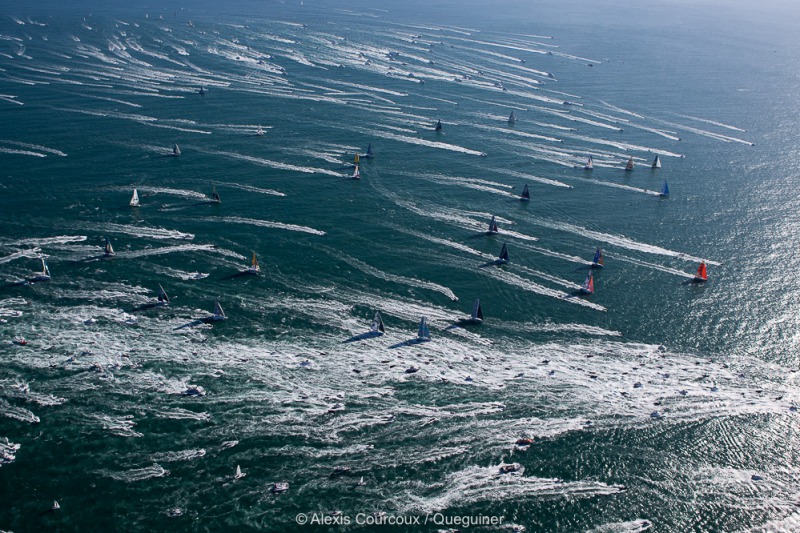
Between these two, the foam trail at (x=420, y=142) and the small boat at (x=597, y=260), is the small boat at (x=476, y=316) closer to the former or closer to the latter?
the small boat at (x=597, y=260)

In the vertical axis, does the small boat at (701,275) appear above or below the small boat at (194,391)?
above

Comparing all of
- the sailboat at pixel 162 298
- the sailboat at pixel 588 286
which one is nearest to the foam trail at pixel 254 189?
Result: the sailboat at pixel 162 298

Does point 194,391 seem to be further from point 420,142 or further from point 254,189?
point 420,142

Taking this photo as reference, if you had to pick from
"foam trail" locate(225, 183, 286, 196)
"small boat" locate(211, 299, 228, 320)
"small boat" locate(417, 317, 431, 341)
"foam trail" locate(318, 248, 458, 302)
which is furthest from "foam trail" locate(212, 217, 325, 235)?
"small boat" locate(417, 317, 431, 341)

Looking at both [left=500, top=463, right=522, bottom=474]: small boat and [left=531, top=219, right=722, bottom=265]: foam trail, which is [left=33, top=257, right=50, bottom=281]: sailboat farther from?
[left=531, top=219, right=722, bottom=265]: foam trail

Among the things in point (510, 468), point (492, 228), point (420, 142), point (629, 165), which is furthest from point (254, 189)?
point (629, 165)

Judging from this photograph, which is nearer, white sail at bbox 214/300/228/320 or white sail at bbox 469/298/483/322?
white sail at bbox 214/300/228/320

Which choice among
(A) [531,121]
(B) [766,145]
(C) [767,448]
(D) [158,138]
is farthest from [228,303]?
(B) [766,145]
